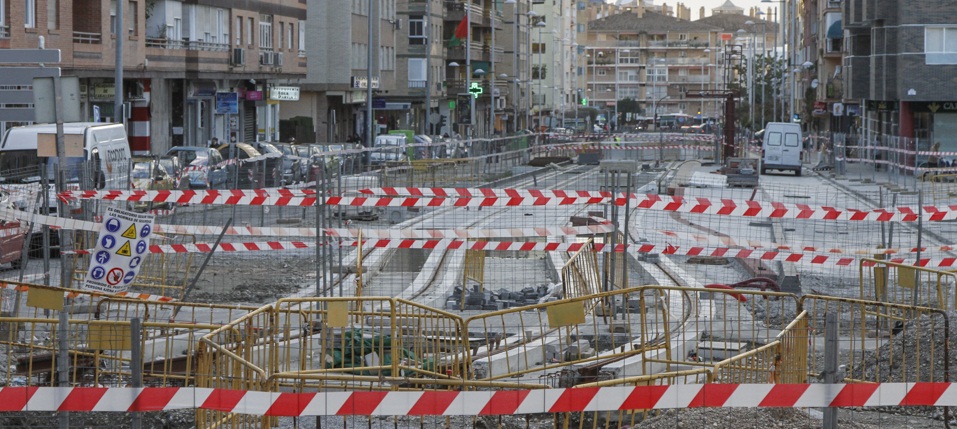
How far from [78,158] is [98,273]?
15.2 meters

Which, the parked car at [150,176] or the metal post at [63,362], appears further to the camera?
the parked car at [150,176]

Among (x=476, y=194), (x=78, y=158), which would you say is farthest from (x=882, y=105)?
(x=476, y=194)

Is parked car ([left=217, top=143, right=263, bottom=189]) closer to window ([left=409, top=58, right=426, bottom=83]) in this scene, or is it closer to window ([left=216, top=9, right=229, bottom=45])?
window ([left=216, top=9, right=229, bottom=45])

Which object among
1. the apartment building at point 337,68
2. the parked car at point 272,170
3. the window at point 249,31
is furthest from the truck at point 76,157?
the apartment building at point 337,68

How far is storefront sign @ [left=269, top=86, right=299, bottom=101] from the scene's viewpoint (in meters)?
60.0

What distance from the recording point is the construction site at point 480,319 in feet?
24.8

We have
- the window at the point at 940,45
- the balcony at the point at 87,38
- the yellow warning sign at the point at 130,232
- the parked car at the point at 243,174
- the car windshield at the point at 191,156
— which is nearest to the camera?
the yellow warning sign at the point at 130,232

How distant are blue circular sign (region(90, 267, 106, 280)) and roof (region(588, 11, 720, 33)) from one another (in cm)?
18543

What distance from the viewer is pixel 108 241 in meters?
11.6

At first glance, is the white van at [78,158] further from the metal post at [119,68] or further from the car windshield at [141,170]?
the metal post at [119,68]

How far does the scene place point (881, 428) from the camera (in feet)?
30.4

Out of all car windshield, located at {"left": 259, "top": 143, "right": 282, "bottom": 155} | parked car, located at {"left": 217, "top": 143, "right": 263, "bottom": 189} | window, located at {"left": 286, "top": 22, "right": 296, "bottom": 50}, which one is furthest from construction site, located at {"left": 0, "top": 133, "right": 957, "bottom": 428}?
window, located at {"left": 286, "top": 22, "right": 296, "bottom": 50}

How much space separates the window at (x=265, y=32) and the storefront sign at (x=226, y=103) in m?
4.16

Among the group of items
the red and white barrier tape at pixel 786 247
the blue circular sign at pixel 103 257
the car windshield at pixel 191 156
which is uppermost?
the car windshield at pixel 191 156
